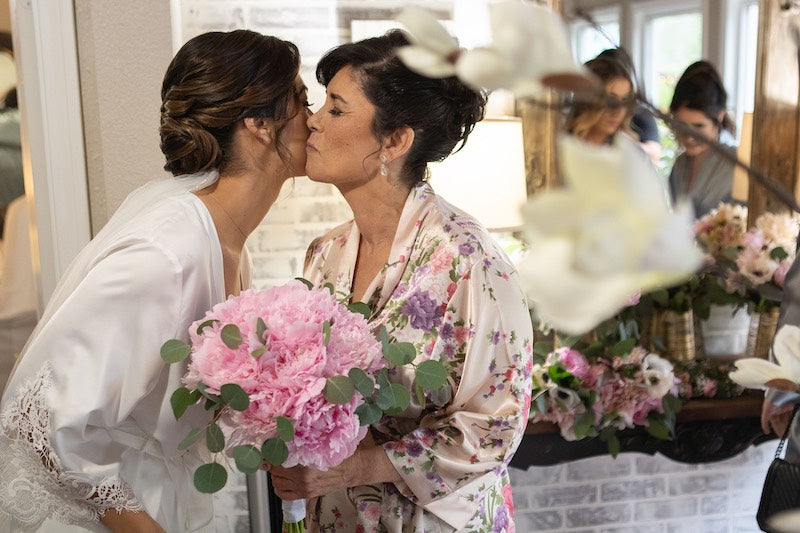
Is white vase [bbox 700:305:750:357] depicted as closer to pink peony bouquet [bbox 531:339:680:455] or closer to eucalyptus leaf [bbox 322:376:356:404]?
pink peony bouquet [bbox 531:339:680:455]

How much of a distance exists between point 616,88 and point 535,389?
100 centimetres

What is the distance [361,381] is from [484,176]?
4.53 feet

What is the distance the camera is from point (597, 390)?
2.76m

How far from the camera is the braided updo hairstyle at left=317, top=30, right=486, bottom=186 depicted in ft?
5.83

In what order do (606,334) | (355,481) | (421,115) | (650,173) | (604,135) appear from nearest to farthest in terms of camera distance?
(650,173), (355,481), (421,115), (604,135), (606,334)

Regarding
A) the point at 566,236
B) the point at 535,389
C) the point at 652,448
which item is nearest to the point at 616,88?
the point at 535,389

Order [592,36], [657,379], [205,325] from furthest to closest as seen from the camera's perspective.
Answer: [657,379] < [592,36] < [205,325]

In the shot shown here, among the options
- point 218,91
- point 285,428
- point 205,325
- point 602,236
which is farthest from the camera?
point 218,91

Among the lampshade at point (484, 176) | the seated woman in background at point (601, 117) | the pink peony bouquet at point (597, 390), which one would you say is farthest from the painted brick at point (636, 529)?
the seated woman in background at point (601, 117)

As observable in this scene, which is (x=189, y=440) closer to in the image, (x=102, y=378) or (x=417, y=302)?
(x=102, y=378)

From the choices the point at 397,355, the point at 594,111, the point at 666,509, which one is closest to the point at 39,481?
the point at 397,355

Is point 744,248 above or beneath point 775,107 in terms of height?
beneath

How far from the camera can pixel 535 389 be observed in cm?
273

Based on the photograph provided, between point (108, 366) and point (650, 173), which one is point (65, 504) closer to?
point (108, 366)
